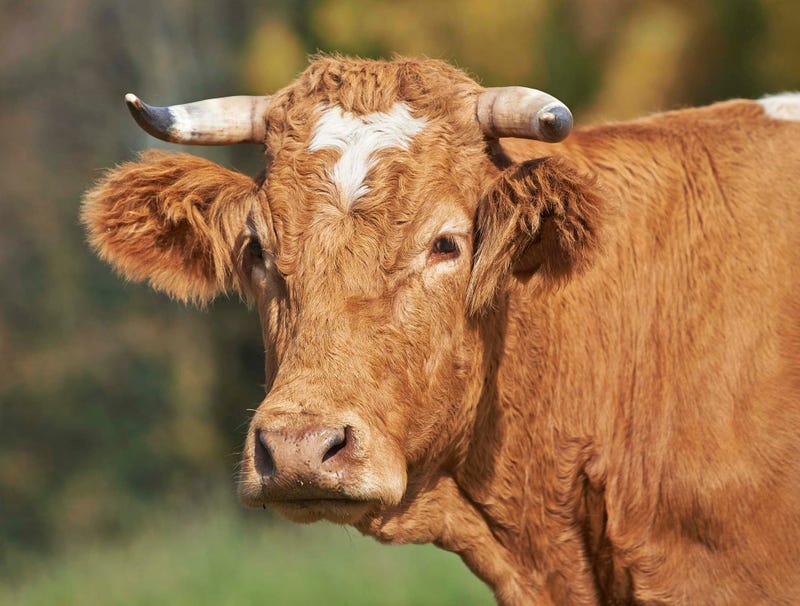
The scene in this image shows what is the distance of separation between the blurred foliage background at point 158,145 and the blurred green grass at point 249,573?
10 cm

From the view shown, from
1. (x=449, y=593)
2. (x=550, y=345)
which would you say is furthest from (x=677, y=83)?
(x=550, y=345)

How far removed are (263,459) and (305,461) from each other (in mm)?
219

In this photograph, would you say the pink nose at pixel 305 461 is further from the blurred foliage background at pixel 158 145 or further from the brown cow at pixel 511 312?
the blurred foliage background at pixel 158 145

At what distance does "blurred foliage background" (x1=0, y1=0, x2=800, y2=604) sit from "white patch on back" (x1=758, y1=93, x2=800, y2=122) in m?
6.65

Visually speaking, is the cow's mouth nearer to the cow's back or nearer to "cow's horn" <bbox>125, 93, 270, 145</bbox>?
the cow's back

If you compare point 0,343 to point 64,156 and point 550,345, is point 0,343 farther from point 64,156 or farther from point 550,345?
point 550,345

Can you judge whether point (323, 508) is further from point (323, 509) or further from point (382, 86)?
point (382, 86)

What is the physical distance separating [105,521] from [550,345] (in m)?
13.2

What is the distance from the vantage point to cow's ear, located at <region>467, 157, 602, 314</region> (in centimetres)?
422

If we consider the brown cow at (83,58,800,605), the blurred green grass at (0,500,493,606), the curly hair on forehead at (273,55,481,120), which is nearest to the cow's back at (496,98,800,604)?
the brown cow at (83,58,800,605)

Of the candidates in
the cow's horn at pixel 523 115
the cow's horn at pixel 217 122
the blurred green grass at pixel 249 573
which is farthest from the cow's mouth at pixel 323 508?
the blurred green grass at pixel 249 573

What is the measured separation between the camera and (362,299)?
161 inches

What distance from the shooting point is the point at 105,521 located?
16.7m

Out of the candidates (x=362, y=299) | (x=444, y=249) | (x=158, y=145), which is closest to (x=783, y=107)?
(x=444, y=249)
